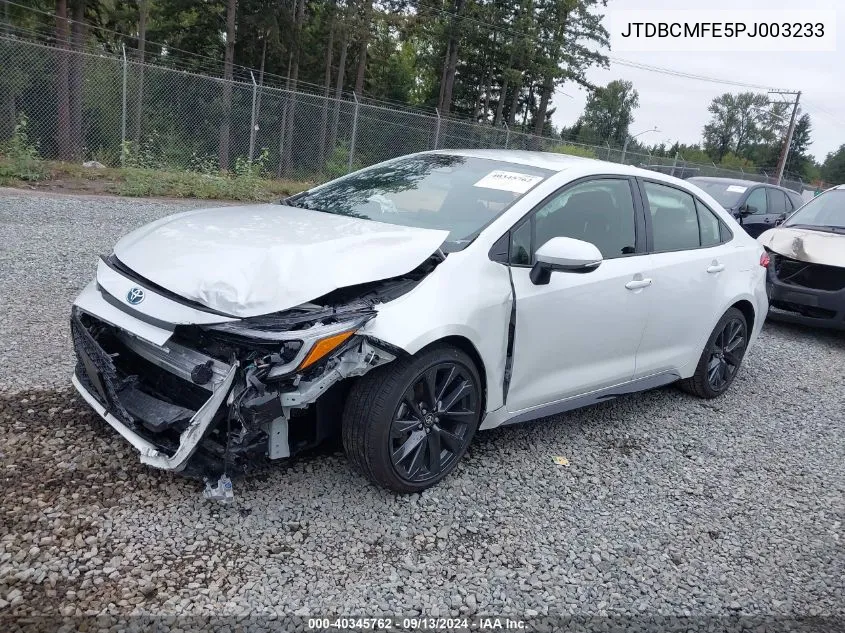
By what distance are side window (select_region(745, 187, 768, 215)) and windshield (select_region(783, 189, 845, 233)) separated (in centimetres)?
237

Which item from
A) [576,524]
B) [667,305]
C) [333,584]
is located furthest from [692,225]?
[333,584]

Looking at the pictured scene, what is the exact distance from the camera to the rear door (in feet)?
13.4

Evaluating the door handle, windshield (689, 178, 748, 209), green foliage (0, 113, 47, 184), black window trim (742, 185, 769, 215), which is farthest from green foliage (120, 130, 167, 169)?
the door handle

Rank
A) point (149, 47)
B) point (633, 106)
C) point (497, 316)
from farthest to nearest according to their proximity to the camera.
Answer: point (633, 106)
point (149, 47)
point (497, 316)

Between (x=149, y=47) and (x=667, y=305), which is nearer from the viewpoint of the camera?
(x=667, y=305)

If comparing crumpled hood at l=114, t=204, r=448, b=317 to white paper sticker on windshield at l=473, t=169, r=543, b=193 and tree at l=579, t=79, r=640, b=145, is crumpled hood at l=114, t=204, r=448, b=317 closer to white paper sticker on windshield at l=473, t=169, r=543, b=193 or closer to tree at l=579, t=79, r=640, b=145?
white paper sticker on windshield at l=473, t=169, r=543, b=193

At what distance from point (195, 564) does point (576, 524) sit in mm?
1674

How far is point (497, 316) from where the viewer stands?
314 centimetres

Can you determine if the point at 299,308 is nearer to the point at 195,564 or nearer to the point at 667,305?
the point at 195,564

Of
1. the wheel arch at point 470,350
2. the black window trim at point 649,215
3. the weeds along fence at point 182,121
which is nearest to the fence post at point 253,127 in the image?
the weeds along fence at point 182,121

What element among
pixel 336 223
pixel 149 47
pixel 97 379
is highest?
pixel 149 47

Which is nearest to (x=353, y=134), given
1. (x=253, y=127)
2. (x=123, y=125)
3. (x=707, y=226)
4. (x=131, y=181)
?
(x=253, y=127)

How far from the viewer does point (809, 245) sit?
7129 mm

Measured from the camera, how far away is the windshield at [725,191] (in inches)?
412
